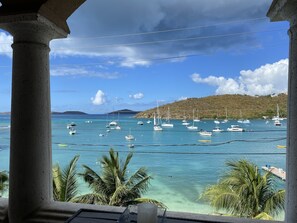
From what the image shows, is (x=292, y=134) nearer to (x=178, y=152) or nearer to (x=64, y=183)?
(x=64, y=183)

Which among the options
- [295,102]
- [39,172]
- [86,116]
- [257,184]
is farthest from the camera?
[86,116]

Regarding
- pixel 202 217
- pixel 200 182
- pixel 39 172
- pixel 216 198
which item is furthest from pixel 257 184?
pixel 200 182

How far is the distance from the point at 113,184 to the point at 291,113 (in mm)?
7528

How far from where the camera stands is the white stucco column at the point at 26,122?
2.09 meters

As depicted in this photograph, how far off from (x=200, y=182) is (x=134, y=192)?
57.9 feet

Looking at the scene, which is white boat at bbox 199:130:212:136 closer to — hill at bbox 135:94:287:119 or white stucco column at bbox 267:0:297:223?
hill at bbox 135:94:287:119

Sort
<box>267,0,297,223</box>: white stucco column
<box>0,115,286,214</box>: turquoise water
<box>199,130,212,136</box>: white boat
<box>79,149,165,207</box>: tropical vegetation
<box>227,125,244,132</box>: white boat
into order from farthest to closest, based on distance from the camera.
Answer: <box>227,125,244,132</box>: white boat → <box>199,130,212,136</box>: white boat → <box>0,115,286,214</box>: turquoise water → <box>79,149,165,207</box>: tropical vegetation → <box>267,0,297,223</box>: white stucco column

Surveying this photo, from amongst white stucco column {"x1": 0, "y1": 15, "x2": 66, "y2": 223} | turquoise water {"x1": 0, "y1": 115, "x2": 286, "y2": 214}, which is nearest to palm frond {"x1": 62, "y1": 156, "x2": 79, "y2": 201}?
white stucco column {"x1": 0, "y1": 15, "x2": 66, "y2": 223}

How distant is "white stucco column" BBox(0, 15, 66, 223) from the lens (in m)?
2.09

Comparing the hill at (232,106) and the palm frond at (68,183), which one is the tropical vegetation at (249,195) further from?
the palm frond at (68,183)

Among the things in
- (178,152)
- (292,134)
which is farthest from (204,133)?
(292,134)

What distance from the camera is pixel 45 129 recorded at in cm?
218

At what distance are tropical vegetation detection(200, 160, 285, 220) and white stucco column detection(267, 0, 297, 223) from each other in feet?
19.3

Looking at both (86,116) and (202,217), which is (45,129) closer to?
(202,217)
